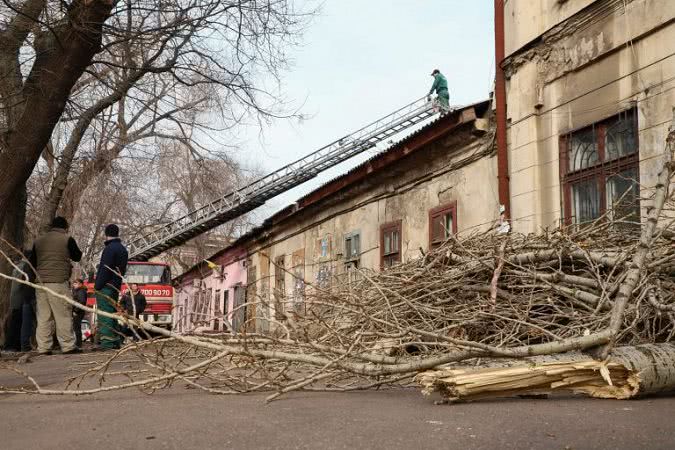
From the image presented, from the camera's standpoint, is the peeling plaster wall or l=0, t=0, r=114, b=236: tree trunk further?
A: the peeling plaster wall

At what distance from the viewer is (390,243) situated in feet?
44.1

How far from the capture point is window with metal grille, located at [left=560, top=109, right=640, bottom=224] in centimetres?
787

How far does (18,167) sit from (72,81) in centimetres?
130

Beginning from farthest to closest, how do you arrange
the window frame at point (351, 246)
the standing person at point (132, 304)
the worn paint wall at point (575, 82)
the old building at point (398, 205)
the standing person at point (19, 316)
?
the window frame at point (351, 246) < the old building at point (398, 205) < the standing person at point (19, 316) < the worn paint wall at point (575, 82) < the standing person at point (132, 304)

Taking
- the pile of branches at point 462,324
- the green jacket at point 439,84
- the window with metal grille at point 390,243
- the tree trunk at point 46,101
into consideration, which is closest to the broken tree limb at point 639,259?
the pile of branches at point 462,324

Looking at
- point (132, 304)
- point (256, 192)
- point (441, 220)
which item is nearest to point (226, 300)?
point (256, 192)

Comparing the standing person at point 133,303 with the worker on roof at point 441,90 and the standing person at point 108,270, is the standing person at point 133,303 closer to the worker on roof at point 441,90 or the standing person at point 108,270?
the standing person at point 108,270

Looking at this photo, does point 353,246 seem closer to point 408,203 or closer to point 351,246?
point 351,246

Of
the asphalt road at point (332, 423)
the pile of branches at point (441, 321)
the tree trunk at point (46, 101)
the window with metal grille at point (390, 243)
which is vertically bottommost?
the asphalt road at point (332, 423)

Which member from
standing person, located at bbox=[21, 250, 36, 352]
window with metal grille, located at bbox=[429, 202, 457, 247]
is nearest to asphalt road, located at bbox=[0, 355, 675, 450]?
standing person, located at bbox=[21, 250, 36, 352]

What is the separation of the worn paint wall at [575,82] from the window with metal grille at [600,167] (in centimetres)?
13

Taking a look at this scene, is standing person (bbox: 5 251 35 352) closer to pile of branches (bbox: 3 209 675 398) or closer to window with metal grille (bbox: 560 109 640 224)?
pile of branches (bbox: 3 209 675 398)

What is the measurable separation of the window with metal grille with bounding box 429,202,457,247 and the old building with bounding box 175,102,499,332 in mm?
17

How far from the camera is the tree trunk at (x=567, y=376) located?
11.6 ft
